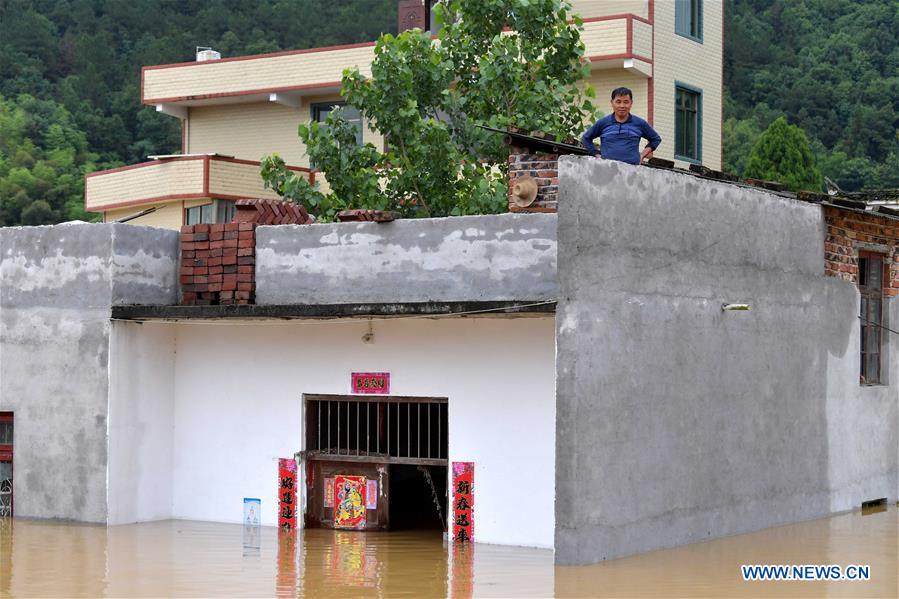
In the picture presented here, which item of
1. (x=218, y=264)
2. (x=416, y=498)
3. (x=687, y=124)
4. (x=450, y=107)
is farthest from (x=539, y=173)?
(x=687, y=124)

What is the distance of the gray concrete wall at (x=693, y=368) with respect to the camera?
46.7 ft

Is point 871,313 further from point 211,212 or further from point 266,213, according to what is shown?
point 211,212

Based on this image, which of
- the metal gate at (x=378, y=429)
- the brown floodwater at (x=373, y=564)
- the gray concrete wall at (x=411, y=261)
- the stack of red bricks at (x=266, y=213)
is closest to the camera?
the brown floodwater at (x=373, y=564)

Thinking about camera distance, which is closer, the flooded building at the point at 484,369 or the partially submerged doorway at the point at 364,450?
the flooded building at the point at 484,369

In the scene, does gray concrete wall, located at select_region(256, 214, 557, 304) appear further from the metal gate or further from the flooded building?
the metal gate

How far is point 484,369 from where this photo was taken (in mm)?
15922

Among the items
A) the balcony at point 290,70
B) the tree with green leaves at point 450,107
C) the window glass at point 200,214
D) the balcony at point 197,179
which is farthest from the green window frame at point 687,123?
the window glass at point 200,214

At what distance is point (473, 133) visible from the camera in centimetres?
2452

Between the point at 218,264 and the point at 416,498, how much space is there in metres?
4.43

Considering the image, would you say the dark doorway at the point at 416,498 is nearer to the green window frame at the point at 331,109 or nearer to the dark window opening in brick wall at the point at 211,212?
the dark window opening in brick wall at the point at 211,212

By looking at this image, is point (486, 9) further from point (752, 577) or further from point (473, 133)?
point (752, 577)

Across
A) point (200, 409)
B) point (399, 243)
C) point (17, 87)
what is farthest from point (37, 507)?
point (17, 87)

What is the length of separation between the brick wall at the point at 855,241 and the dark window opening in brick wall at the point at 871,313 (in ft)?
0.46

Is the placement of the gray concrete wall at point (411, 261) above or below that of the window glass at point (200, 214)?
below
